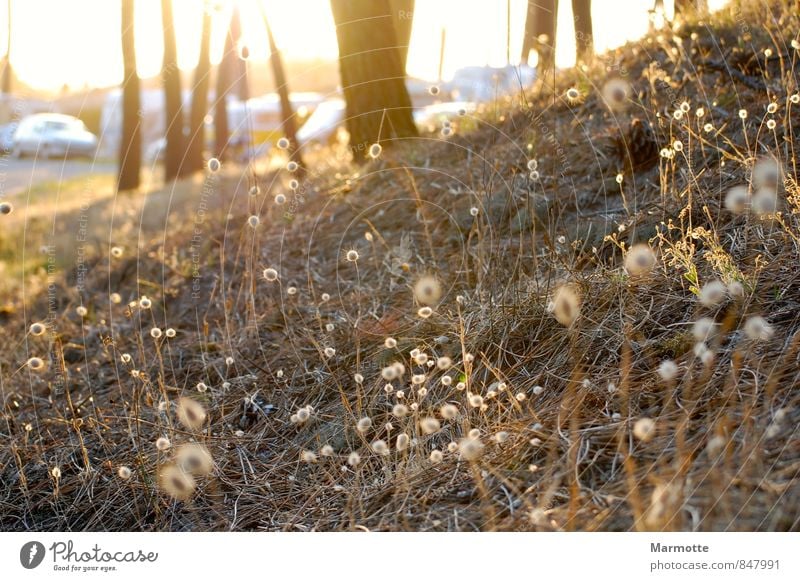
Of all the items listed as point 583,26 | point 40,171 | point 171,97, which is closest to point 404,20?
point 583,26

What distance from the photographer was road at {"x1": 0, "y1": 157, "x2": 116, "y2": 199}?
14.7 m

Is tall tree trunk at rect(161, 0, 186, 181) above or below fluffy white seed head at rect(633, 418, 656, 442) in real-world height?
above

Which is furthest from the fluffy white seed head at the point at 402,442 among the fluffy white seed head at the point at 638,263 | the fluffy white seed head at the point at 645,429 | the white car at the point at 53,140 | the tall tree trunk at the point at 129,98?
the white car at the point at 53,140

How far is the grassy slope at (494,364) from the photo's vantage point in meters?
2.17

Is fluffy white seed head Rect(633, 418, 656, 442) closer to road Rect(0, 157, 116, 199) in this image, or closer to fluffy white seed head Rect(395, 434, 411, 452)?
fluffy white seed head Rect(395, 434, 411, 452)

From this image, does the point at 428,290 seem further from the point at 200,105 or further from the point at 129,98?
the point at 200,105

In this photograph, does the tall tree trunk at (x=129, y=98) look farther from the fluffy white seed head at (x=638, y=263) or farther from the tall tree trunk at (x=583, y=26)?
the fluffy white seed head at (x=638, y=263)

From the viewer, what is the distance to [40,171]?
17828mm

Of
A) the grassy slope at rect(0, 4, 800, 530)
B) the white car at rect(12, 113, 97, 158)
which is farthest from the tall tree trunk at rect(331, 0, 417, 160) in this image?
the white car at rect(12, 113, 97, 158)

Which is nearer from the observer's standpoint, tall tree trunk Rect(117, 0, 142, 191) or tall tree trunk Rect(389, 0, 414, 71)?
tall tree trunk Rect(389, 0, 414, 71)

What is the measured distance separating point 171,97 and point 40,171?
8236 mm

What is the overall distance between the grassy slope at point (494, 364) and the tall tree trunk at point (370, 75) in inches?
19.5

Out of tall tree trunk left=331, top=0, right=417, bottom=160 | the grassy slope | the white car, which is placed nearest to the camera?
the grassy slope

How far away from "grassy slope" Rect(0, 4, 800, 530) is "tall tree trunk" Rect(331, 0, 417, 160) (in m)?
0.49
